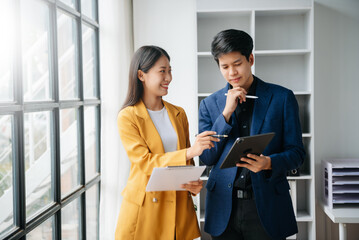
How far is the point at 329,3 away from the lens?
3609 mm

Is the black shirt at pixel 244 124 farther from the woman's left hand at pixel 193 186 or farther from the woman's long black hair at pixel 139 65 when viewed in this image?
the woman's long black hair at pixel 139 65

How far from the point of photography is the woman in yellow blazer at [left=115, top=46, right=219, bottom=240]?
5.79 ft

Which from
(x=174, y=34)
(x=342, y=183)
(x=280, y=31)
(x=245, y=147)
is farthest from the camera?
(x=174, y=34)

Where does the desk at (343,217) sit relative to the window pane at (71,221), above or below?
below

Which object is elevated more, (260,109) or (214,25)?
(214,25)

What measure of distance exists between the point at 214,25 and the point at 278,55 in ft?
2.23

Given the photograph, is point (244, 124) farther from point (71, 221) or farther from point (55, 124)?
point (71, 221)

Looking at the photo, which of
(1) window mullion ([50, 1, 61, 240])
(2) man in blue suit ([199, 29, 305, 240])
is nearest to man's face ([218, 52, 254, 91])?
(2) man in blue suit ([199, 29, 305, 240])

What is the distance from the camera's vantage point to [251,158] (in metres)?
1.59

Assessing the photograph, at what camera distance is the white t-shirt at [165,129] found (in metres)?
1.84

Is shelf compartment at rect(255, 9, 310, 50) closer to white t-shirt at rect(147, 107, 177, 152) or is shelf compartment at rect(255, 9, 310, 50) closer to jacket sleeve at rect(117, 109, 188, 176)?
white t-shirt at rect(147, 107, 177, 152)

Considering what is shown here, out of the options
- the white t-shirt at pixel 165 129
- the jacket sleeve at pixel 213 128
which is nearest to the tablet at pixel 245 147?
the jacket sleeve at pixel 213 128

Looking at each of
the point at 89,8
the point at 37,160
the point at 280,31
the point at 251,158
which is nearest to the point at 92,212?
the point at 37,160

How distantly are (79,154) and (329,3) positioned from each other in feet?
8.79
